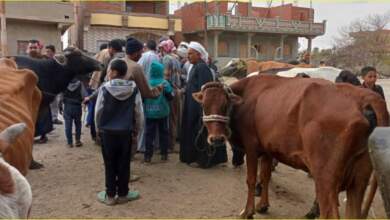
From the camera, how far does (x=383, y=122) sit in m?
3.87

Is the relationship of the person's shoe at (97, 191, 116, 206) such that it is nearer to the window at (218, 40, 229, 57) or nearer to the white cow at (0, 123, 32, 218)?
the white cow at (0, 123, 32, 218)

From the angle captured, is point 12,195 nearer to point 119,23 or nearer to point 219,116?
point 219,116

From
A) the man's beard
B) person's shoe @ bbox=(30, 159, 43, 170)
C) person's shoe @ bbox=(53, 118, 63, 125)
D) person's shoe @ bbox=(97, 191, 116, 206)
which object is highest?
the man's beard

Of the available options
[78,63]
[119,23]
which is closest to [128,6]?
[119,23]

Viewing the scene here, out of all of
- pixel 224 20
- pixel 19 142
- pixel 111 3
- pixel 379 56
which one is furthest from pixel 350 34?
pixel 19 142

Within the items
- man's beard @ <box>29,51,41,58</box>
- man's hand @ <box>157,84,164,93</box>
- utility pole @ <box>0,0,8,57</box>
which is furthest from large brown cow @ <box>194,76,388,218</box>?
utility pole @ <box>0,0,8,57</box>

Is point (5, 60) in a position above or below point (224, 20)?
below

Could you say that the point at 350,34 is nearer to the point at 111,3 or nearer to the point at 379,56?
the point at 379,56

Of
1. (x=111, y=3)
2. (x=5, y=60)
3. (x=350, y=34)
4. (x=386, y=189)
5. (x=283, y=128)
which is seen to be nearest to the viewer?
(x=386, y=189)

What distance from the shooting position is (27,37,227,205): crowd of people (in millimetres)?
5109

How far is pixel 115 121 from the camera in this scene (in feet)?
16.7

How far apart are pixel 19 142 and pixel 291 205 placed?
10.3 ft

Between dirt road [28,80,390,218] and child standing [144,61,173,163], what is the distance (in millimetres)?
370

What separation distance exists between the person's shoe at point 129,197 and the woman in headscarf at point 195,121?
1.28 meters
